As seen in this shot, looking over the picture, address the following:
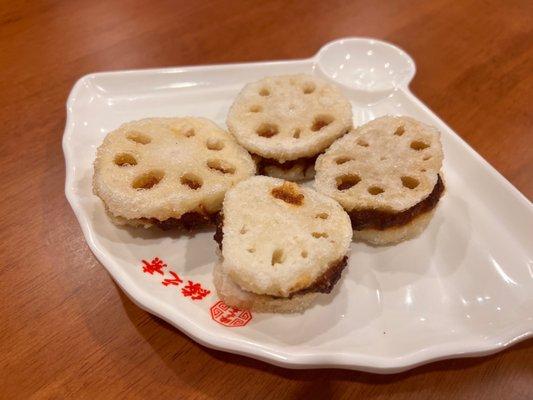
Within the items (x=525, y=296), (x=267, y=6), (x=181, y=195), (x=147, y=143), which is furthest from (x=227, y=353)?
(x=267, y=6)

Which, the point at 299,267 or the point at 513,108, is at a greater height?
the point at 299,267

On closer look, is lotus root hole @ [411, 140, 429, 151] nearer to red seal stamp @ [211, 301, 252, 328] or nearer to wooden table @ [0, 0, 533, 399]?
wooden table @ [0, 0, 533, 399]

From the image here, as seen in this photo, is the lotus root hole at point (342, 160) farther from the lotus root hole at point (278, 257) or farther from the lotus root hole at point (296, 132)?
the lotus root hole at point (278, 257)

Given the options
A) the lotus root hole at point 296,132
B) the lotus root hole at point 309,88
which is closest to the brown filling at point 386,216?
the lotus root hole at point 296,132

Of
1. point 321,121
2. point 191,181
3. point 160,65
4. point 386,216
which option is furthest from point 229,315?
point 160,65

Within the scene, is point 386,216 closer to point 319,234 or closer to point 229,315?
point 319,234

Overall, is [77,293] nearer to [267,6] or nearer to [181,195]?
[181,195]
